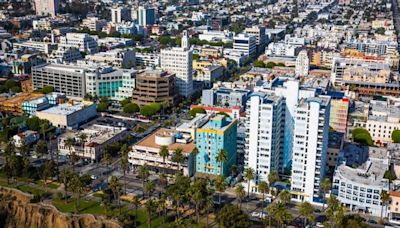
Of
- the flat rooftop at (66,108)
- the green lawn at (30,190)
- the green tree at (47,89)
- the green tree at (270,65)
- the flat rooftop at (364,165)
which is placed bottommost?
the green lawn at (30,190)

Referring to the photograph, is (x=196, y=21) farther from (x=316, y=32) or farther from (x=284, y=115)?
(x=284, y=115)

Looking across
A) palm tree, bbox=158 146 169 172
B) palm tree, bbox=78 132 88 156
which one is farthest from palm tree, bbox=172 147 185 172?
palm tree, bbox=78 132 88 156

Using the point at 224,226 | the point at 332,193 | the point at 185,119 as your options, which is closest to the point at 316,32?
the point at 185,119

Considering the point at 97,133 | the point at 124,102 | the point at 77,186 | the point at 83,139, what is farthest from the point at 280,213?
the point at 124,102

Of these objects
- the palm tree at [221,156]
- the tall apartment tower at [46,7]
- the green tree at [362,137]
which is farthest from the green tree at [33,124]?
the tall apartment tower at [46,7]

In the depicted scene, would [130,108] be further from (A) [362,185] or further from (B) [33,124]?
(A) [362,185]

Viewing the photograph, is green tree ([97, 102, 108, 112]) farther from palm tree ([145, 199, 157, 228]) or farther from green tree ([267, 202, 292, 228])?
green tree ([267, 202, 292, 228])

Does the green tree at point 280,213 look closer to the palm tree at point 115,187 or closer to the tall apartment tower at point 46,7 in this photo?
the palm tree at point 115,187
